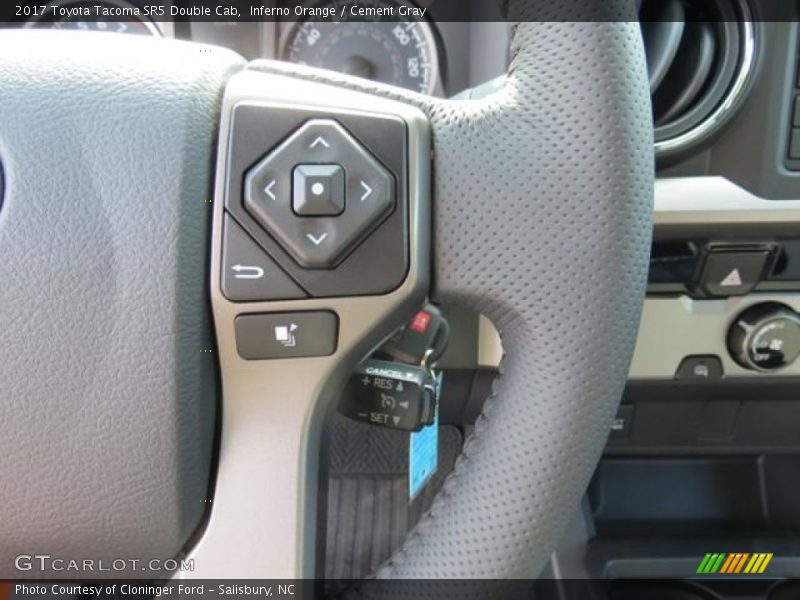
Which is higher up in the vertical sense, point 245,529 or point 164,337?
point 164,337

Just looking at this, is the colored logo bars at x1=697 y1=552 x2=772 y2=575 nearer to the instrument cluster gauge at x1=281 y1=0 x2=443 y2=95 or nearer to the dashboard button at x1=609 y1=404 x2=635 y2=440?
the dashboard button at x1=609 y1=404 x2=635 y2=440

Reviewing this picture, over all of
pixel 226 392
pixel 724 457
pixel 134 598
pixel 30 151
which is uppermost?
pixel 30 151

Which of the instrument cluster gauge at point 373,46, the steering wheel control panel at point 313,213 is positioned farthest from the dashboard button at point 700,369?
the steering wheel control panel at point 313,213

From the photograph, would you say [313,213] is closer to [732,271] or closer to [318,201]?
[318,201]

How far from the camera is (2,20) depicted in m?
1.10

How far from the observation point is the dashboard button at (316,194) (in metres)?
0.53

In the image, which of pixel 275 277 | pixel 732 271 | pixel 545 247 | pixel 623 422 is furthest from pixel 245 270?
pixel 623 422

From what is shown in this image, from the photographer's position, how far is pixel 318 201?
0.53m

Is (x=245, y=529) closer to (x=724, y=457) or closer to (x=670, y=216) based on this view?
(x=670, y=216)

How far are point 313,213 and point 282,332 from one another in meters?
0.08

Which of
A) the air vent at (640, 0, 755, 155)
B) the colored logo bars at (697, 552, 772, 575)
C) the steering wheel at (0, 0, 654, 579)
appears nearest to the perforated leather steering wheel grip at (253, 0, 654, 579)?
the steering wheel at (0, 0, 654, 579)

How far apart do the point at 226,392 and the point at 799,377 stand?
2.50ft

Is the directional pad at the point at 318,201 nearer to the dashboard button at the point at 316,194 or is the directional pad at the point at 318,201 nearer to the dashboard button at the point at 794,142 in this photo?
the dashboard button at the point at 316,194

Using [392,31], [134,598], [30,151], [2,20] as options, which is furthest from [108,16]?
[134,598]
